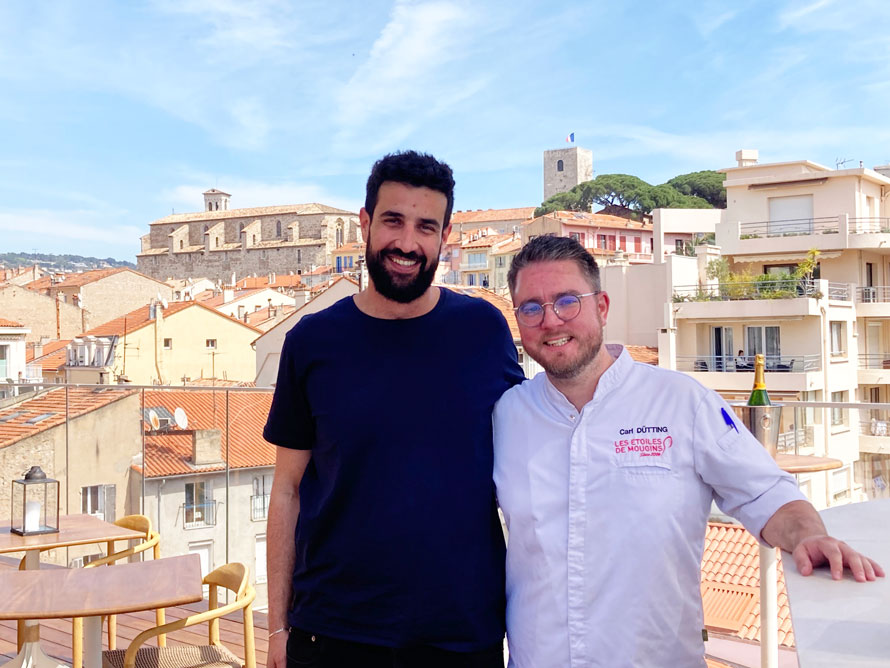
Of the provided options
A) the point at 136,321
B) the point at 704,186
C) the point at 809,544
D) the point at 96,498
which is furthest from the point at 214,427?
the point at 704,186

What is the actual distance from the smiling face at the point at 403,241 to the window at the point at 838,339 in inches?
1233

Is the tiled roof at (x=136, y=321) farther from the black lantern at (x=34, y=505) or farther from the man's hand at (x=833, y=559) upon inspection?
the man's hand at (x=833, y=559)

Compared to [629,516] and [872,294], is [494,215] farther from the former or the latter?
[629,516]

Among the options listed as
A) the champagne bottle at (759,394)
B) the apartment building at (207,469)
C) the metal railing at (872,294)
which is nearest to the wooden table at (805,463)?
the champagne bottle at (759,394)

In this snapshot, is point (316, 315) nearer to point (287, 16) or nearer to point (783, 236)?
point (783, 236)

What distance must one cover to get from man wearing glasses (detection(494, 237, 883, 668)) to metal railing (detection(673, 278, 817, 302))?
30078 mm

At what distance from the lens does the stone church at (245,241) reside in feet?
292

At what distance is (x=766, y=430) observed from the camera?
119 inches

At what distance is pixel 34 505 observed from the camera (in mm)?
3445

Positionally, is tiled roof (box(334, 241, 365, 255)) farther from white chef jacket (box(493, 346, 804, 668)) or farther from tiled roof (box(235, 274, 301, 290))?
white chef jacket (box(493, 346, 804, 668))

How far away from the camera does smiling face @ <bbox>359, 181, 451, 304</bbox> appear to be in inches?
75.5

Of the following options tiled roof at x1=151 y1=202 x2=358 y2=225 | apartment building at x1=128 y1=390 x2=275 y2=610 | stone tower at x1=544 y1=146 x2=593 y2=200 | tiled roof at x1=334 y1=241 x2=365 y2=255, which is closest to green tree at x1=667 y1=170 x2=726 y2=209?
tiled roof at x1=334 y1=241 x2=365 y2=255

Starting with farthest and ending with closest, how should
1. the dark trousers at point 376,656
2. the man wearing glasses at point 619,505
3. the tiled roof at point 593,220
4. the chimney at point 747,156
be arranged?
the tiled roof at point 593,220, the chimney at point 747,156, the dark trousers at point 376,656, the man wearing glasses at point 619,505

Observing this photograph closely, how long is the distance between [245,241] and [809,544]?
9191cm
